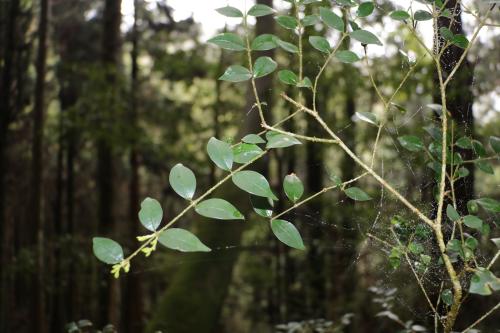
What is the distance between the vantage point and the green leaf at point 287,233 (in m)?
0.93

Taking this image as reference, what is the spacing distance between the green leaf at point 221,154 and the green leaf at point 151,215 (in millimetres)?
141

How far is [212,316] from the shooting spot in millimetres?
4223

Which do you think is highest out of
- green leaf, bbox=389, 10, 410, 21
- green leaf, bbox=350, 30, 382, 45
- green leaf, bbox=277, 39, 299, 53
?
green leaf, bbox=389, 10, 410, 21

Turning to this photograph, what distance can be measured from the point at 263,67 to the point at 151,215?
1.46 feet

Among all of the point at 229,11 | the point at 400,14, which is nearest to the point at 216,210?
the point at 229,11

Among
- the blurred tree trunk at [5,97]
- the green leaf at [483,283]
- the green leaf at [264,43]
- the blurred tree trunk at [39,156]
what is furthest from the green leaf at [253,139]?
the blurred tree trunk at [5,97]

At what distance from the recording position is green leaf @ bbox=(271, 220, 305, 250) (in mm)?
932

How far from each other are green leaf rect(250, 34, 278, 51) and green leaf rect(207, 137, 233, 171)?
314mm

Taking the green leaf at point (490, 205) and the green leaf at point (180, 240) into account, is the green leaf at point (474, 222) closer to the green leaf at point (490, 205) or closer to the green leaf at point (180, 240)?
the green leaf at point (490, 205)

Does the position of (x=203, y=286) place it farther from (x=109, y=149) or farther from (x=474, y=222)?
(x=109, y=149)

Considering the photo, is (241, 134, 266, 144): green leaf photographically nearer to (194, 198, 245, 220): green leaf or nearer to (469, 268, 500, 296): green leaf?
(194, 198, 245, 220): green leaf

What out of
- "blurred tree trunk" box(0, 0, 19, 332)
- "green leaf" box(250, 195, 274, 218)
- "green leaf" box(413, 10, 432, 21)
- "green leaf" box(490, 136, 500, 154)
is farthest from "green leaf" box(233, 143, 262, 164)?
"blurred tree trunk" box(0, 0, 19, 332)

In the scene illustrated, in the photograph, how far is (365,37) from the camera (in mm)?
1128

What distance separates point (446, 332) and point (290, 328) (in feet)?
5.60
